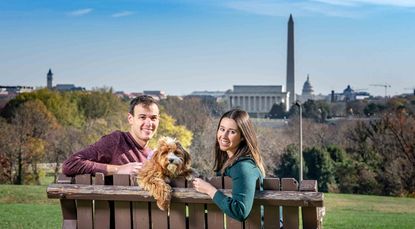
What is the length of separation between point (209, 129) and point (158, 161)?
104ft

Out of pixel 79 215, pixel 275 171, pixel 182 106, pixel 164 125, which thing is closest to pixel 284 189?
pixel 79 215

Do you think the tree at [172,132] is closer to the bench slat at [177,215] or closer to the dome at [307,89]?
the bench slat at [177,215]

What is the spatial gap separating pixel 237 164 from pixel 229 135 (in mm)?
261

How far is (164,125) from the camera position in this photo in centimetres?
3334

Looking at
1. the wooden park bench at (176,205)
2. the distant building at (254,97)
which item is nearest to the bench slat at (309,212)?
the wooden park bench at (176,205)

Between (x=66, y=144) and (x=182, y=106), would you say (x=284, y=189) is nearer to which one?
(x=66, y=144)

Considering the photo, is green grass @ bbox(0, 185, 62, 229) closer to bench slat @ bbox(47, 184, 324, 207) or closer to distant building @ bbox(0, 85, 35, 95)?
bench slat @ bbox(47, 184, 324, 207)

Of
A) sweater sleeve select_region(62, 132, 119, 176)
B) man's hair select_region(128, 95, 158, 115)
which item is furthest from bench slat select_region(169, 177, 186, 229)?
man's hair select_region(128, 95, 158, 115)

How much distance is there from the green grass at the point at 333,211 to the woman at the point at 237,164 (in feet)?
33.9

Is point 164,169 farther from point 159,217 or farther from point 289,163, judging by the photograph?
point 289,163

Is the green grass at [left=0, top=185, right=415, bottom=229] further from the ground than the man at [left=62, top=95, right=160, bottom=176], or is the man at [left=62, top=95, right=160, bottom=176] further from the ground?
the man at [left=62, top=95, right=160, bottom=176]

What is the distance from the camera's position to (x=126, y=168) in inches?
172

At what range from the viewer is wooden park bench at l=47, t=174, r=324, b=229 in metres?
4.09

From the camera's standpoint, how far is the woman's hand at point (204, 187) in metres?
4.08
